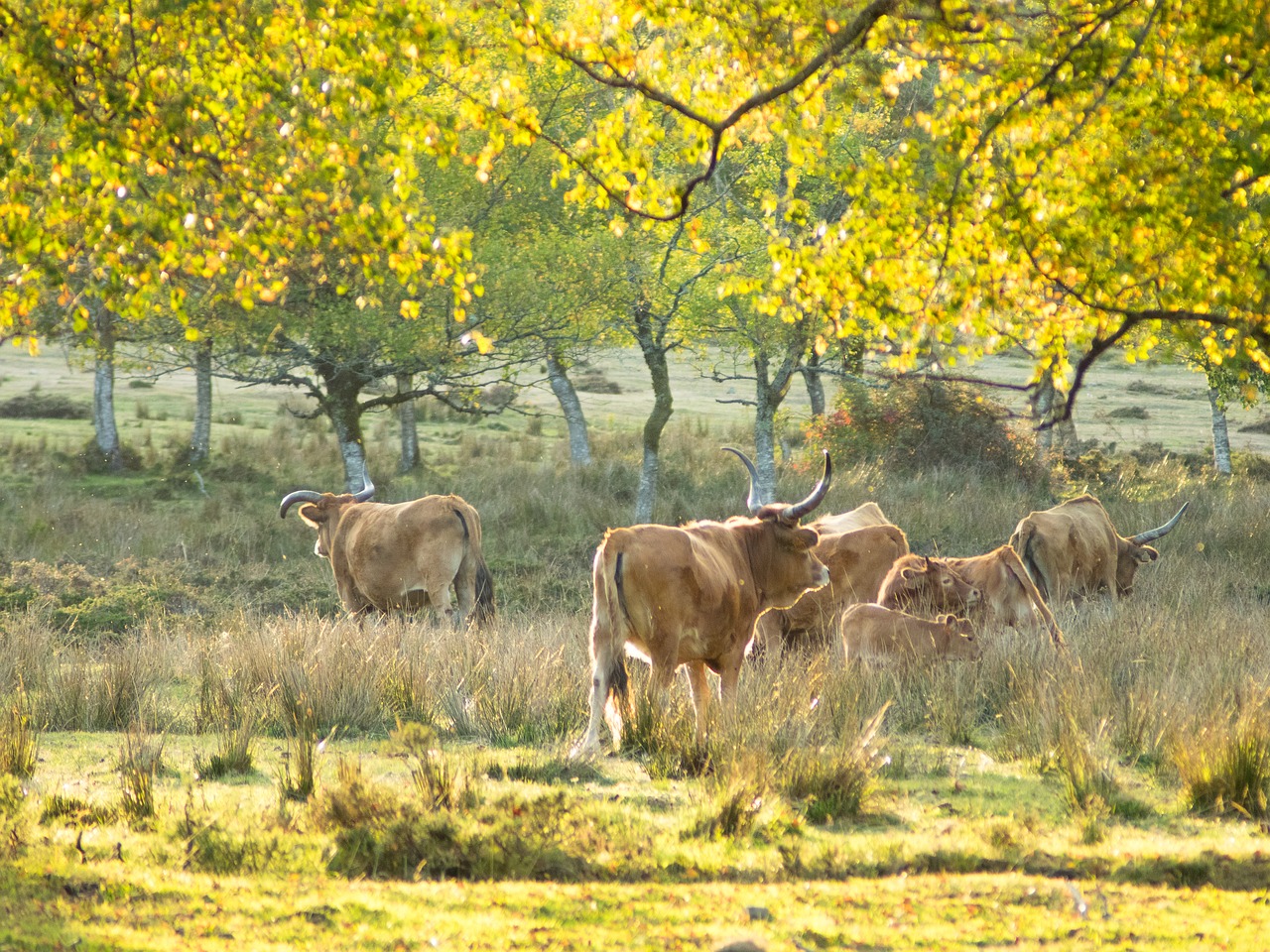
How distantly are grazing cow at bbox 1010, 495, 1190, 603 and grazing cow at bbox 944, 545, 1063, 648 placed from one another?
1946 millimetres

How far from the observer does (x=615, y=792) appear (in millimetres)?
7297

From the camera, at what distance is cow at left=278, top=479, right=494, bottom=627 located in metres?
14.2

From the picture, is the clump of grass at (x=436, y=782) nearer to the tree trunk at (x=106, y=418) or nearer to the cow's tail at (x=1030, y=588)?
the cow's tail at (x=1030, y=588)

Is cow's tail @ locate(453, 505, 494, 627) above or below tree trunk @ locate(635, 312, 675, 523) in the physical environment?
below

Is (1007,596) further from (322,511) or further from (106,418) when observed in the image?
(106,418)

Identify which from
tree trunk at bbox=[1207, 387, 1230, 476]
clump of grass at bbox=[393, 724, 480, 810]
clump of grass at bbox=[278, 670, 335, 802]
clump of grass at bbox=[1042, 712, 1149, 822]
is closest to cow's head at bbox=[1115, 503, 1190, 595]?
clump of grass at bbox=[1042, 712, 1149, 822]

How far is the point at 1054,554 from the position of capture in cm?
1445

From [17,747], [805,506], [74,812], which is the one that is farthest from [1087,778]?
[17,747]

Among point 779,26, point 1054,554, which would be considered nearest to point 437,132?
point 779,26

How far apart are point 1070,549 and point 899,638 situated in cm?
481

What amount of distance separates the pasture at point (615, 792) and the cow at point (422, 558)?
800 millimetres

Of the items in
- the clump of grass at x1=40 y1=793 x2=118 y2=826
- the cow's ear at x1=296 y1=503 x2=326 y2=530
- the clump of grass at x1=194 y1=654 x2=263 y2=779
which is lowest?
the clump of grass at x1=194 y1=654 x2=263 y2=779

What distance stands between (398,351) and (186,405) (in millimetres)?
19016

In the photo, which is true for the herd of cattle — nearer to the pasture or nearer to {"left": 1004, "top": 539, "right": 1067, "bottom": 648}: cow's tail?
{"left": 1004, "top": 539, "right": 1067, "bottom": 648}: cow's tail
